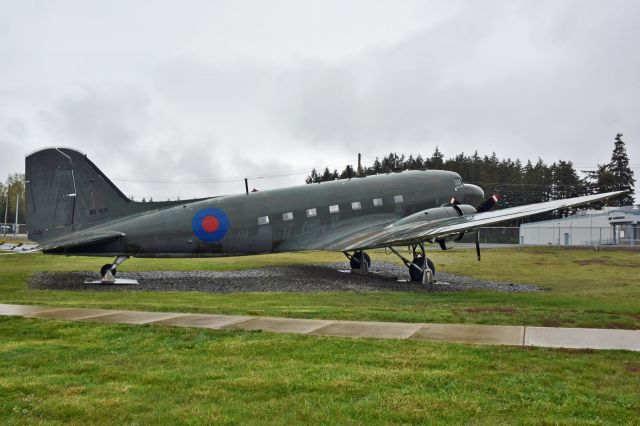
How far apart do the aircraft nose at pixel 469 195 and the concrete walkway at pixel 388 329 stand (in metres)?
18.4

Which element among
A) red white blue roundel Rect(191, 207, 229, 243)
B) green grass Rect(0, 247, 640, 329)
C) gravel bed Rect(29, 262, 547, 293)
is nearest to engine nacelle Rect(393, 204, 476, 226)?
gravel bed Rect(29, 262, 547, 293)

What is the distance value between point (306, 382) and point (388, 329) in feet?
13.9

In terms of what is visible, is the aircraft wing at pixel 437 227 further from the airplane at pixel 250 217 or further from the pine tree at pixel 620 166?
the pine tree at pixel 620 166

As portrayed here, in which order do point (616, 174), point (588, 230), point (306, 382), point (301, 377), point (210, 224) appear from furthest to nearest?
point (616, 174) → point (588, 230) → point (210, 224) → point (301, 377) → point (306, 382)

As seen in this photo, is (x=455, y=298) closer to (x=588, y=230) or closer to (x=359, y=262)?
(x=359, y=262)

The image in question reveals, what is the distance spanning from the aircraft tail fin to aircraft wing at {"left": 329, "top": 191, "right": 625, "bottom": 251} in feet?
34.7

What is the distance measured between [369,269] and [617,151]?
10343cm

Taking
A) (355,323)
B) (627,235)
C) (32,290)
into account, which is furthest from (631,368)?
(627,235)

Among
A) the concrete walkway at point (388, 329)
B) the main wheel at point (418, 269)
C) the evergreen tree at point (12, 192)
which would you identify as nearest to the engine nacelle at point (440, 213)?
the main wheel at point (418, 269)

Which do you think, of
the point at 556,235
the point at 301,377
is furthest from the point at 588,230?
the point at 301,377

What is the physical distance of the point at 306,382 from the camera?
7.02 m

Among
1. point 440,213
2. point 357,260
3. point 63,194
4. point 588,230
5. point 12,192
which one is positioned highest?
point 12,192

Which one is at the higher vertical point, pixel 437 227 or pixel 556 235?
pixel 556 235

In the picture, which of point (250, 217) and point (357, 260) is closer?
point (250, 217)
